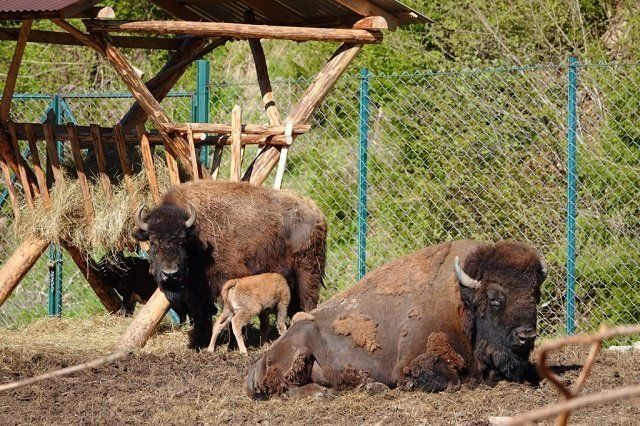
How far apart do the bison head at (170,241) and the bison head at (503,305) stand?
3.50 metres

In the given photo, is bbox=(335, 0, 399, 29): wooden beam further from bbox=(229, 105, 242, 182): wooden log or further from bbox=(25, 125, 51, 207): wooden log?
bbox=(25, 125, 51, 207): wooden log

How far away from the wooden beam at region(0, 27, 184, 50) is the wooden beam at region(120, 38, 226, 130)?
28 centimetres

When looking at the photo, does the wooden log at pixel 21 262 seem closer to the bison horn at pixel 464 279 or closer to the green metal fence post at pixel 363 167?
the green metal fence post at pixel 363 167

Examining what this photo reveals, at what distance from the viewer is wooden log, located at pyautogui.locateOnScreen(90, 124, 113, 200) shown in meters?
10.9

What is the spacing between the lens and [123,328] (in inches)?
468

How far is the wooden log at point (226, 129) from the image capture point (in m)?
10.4

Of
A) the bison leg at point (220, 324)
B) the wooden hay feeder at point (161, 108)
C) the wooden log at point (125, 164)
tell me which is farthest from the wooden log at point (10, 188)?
the bison leg at point (220, 324)

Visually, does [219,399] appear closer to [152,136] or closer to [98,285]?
[152,136]

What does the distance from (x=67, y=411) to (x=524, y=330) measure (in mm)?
3286

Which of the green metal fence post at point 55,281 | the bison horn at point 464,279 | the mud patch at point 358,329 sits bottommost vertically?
the green metal fence post at point 55,281

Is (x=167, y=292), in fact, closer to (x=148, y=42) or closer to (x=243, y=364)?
(x=243, y=364)

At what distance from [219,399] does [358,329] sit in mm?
1148

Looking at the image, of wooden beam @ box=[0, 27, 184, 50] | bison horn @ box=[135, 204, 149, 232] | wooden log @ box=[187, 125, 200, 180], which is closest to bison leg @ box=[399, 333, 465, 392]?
bison horn @ box=[135, 204, 149, 232]

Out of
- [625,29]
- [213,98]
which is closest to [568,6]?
[625,29]
